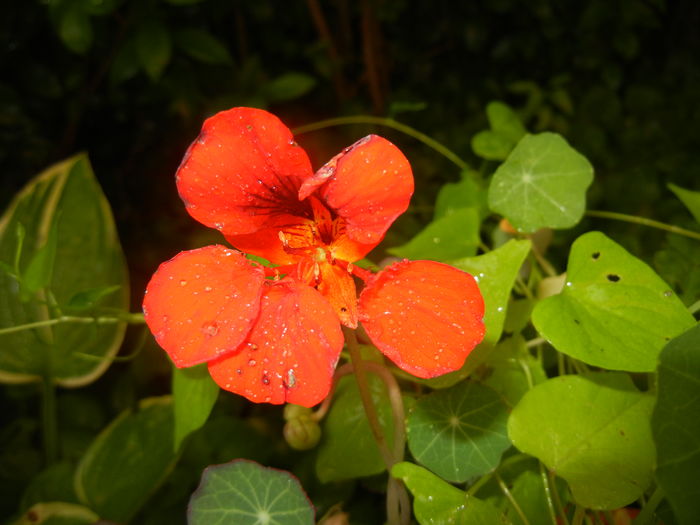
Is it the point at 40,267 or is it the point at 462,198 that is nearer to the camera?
the point at 40,267

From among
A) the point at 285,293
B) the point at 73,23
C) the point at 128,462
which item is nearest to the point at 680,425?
the point at 285,293

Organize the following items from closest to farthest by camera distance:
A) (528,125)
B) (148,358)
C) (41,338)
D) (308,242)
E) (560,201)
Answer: (308,242)
(560,201)
(41,338)
(148,358)
(528,125)

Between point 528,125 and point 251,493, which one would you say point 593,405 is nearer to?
point 251,493

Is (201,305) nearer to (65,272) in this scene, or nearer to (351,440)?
(351,440)

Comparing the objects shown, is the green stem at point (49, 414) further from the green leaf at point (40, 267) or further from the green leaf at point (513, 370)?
the green leaf at point (513, 370)

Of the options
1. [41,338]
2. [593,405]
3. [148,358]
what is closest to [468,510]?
[593,405]

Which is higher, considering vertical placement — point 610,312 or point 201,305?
point 201,305

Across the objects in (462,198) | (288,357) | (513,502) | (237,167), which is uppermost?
(237,167)
